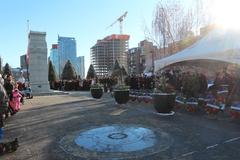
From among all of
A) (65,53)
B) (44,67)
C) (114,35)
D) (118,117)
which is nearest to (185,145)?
(118,117)

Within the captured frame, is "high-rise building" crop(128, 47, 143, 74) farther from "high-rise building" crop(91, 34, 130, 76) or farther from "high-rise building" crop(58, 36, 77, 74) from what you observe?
"high-rise building" crop(91, 34, 130, 76)

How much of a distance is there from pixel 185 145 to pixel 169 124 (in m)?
2.65

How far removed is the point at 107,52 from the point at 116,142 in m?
90.2

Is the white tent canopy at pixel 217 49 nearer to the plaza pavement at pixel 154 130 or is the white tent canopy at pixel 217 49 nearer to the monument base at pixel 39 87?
the plaza pavement at pixel 154 130

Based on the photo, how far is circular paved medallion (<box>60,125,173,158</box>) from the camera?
22.1ft

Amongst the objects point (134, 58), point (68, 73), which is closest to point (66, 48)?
point (134, 58)

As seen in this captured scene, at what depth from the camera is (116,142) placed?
754 centimetres

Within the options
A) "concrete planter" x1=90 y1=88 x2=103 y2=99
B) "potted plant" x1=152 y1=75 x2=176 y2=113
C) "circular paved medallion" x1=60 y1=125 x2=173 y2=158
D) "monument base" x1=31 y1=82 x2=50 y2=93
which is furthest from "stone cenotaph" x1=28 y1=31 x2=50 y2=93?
"circular paved medallion" x1=60 y1=125 x2=173 y2=158

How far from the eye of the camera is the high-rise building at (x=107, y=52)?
9264 centimetres

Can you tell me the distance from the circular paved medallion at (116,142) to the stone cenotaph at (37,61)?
2554 centimetres

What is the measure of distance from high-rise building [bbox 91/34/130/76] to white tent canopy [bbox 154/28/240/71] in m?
75.8

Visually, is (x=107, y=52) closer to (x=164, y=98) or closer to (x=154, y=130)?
(x=164, y=98)

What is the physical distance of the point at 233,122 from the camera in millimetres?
9875

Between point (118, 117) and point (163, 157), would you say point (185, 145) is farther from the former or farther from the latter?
point (118, 117)
